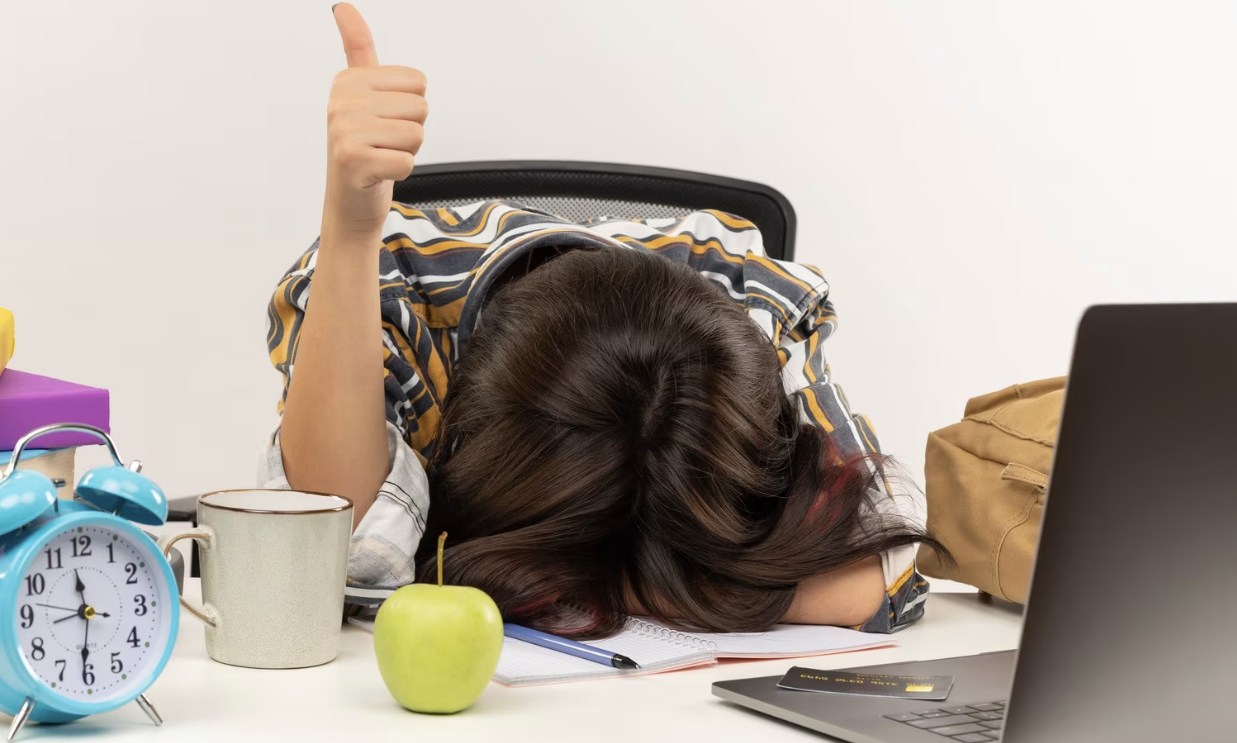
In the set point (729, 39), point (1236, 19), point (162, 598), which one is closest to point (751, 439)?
point (162, 598)

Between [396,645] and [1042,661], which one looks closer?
[1042,661]

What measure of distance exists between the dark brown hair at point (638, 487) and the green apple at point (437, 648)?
191 millimetres

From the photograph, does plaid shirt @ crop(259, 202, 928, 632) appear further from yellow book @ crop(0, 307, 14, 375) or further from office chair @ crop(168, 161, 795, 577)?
yellow book @ crop(0, 307, 14, 375)

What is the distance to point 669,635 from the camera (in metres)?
0.81

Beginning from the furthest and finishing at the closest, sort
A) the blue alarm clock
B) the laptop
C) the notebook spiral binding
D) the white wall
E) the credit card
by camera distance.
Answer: the white wall, the notebook spiral binding, the credit card, the blue alarm clock, the laptop

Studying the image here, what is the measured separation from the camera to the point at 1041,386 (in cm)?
105

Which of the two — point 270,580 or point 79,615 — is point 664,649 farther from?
point 79,615

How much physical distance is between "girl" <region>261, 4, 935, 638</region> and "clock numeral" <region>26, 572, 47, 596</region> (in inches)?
11.6

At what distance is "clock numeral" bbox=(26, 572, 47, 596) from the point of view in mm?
550

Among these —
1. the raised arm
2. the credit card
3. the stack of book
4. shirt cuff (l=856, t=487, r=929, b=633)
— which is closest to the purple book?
the stack of book

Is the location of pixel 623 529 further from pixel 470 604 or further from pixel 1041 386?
pixel 1041 386

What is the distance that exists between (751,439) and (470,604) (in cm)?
34

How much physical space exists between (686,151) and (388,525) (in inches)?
56.7

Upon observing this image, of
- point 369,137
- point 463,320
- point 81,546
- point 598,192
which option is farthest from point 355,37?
point 598,192
